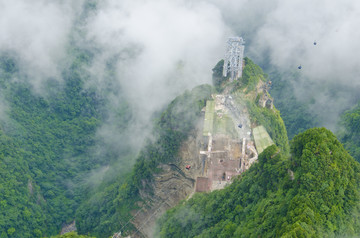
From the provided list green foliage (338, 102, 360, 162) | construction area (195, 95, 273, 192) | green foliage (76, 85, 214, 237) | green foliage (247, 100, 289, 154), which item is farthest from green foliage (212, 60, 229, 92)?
green foliage (338, 102, 360, 162)

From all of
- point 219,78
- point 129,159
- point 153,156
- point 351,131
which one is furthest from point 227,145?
point 129,159

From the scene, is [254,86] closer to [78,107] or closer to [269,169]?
[269,169]

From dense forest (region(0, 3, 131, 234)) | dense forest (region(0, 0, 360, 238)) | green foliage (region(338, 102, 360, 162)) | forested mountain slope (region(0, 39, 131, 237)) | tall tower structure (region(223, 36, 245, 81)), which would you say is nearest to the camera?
dense forest (region(0, 0, 360, 238))

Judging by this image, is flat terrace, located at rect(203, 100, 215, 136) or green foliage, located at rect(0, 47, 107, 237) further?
green foliage, located at rect(0, 47, 107, 237)

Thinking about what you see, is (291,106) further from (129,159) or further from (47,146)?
(47,146)

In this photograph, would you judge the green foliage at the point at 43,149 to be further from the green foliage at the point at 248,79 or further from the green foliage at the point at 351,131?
the green foliage at the point at 351,131

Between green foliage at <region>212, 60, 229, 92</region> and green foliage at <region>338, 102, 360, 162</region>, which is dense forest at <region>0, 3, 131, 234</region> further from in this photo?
green foliage at <region>338, 102, 360, 162</region>

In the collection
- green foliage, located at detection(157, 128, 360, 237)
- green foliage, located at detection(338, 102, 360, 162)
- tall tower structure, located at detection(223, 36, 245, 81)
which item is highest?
tall tower structure, located at detection(223, 36, 245, 81)
